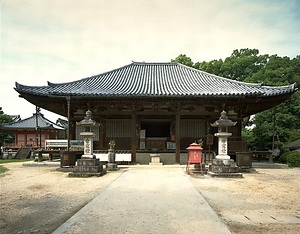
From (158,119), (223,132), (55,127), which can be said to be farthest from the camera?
(55,127)

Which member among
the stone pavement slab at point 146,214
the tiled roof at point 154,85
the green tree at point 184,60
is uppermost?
the green tree at point 184,60

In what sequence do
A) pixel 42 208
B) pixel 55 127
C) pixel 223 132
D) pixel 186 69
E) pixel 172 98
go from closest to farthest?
1. pixel 42 208
2. pixel 223 132
3. pixel 172 98
4. pixel 186 69
5. pixel 55 127

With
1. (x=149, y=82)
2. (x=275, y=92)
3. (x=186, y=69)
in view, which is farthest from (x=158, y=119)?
(x=275, y=92)

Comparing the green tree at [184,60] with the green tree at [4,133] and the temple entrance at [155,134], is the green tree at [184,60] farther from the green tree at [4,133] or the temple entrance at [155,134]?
the green tree at [4,133]

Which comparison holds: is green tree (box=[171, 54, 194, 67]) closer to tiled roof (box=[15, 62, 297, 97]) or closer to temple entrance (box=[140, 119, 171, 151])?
tiled roof (box=[15, 62, 297, 97])

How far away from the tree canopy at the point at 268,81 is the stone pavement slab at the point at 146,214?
51.9 ft

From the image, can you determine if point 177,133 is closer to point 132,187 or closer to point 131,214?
point 132,187

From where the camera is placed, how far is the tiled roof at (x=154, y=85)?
1569 cm

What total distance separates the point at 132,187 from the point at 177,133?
768cm

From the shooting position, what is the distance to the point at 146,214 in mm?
5551

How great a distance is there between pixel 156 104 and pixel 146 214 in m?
11.4

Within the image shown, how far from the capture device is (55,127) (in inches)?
1388

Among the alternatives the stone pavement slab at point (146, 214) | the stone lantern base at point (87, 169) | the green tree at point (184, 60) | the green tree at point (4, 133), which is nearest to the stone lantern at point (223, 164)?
the stone pavement slab at point (146, 214)

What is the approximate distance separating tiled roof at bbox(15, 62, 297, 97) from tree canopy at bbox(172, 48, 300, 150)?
16.9 feet
